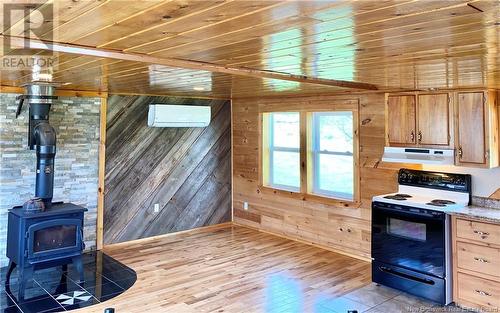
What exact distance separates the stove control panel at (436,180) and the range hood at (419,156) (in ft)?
1.12

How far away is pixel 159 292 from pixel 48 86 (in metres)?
2.40

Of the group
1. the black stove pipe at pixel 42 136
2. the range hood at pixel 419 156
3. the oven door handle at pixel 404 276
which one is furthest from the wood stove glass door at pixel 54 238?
the range hood at pixel 419 156

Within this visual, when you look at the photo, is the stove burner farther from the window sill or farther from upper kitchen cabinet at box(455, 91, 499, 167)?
the window sill

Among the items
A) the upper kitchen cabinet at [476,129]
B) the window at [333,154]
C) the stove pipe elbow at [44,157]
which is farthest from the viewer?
the window at [333,154]

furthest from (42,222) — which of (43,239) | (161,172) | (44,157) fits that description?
(161,172)

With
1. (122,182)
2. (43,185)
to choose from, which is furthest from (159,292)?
(122,182)

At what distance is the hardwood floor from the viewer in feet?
12.1

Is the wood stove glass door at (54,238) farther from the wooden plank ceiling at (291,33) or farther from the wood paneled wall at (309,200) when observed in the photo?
the wood paneled wall at (309,200)

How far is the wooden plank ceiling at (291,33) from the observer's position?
4.58ft

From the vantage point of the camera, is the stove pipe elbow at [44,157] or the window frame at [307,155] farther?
the window frame at [307,155]

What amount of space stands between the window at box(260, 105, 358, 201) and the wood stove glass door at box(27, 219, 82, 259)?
121 inches

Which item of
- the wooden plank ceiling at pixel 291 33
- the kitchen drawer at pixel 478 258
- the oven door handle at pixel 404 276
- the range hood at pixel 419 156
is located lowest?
the oven door handle at pixel 404 276

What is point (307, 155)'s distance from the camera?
5.73 meters

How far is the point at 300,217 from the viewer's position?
229 inches
